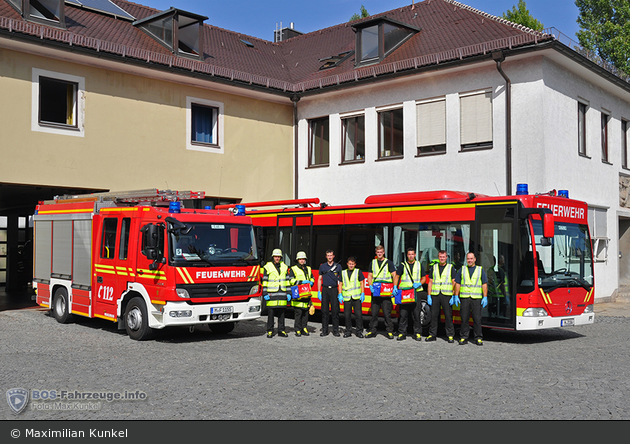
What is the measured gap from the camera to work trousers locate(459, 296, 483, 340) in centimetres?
1189

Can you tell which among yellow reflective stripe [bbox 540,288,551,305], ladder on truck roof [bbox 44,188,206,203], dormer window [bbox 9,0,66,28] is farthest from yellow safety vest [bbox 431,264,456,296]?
dormer window [bbox 9,0,66,28]

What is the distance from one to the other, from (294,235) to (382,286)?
12.8 feet

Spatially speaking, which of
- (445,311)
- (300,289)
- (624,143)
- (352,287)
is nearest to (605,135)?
(624,143)

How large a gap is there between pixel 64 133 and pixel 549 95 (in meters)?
12.7

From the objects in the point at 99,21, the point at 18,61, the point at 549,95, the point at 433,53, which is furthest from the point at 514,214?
the point at 99,21

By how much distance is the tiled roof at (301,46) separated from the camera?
56.6 feet

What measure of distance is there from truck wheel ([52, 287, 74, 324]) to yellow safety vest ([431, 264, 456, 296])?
7.98 metres

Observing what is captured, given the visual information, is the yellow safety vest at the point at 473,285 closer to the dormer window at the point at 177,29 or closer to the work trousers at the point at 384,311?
the work trousers at the point at 384,311

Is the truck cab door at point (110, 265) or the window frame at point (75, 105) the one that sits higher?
the window frame at point (75, 105)

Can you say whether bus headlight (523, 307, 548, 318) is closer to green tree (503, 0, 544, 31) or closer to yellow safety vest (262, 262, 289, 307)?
yellow safety vest (262, 262, 289, 307)

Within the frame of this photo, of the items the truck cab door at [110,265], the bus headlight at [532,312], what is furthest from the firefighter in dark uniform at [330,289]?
the truck cab door at [110,265]

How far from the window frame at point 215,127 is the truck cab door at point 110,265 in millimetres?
6956

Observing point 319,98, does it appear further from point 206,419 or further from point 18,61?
point 206,419

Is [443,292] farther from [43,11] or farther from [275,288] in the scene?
[43,11]
